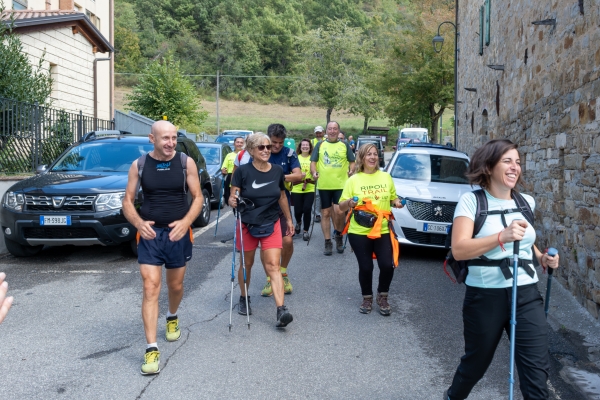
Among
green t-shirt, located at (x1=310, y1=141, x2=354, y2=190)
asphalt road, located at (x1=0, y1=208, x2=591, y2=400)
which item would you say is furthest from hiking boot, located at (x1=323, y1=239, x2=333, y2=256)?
asphalt road, located at (x1=0, y1=208, x2=591, y2=400)

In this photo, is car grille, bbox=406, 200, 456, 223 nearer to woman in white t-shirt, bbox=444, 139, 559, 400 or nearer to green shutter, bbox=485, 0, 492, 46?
woman in white t-shirt, bbox=444, 139, 559, 400

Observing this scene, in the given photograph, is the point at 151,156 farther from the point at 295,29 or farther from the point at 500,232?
the point at 295,29

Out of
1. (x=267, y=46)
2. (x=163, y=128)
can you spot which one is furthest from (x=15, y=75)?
(x=267, y=46)

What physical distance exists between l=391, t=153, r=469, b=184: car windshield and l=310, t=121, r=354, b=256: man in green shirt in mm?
1153

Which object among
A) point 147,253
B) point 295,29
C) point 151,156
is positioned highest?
point 295,29

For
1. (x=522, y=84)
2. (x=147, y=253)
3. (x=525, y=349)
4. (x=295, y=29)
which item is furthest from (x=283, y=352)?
(x=295, y=29)

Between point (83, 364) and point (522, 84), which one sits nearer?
point (83, 364)

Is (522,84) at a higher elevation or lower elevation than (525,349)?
higher

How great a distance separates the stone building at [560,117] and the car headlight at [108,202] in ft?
17.2

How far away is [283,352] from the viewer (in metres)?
Answer: 5.05

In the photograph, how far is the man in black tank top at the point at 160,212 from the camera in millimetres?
4727

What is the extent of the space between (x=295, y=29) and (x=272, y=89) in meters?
10.8

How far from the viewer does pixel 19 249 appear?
28.7 ft

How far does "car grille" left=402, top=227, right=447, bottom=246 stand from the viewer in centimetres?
905
